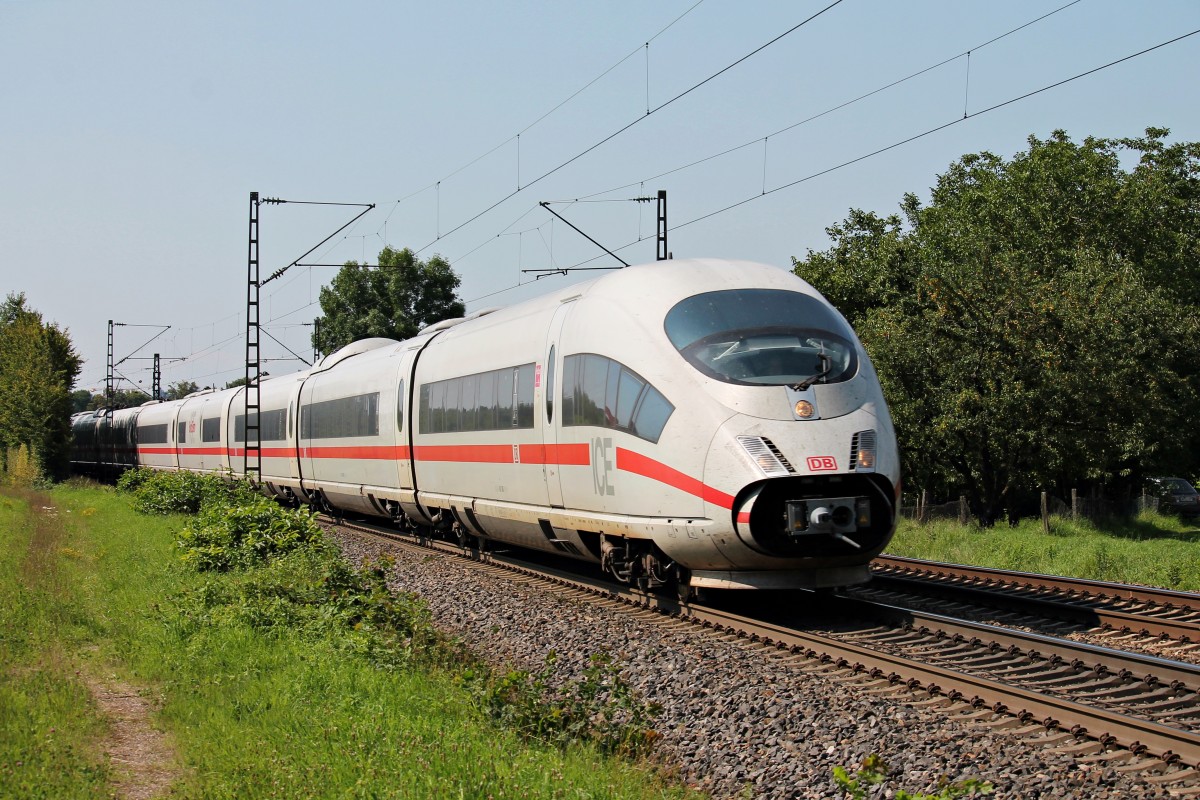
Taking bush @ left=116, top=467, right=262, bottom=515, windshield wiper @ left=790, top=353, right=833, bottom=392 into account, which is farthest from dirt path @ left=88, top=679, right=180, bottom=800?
bush @ left=116, top=467, right=262, bottom=515

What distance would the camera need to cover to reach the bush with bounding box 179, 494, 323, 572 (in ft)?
47.9

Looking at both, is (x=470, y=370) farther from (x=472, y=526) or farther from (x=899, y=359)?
(x=899, y=359)

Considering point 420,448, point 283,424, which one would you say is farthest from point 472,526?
point 283,424

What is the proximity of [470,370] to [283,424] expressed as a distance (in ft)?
45.1

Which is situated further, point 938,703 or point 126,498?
point 126,498

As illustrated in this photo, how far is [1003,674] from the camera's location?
27.3 feet

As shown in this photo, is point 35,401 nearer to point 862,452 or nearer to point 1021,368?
point 1021,368

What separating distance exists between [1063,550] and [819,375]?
844 cm

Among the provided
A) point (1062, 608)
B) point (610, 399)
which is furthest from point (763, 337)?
point (1062, 608)

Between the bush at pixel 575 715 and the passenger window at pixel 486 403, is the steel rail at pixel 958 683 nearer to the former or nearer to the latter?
the bush at pixel 575 715

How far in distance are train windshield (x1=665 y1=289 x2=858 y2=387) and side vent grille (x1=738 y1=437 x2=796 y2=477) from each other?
639 mm

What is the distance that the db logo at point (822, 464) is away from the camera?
9898 mm

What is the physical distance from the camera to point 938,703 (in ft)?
24.8

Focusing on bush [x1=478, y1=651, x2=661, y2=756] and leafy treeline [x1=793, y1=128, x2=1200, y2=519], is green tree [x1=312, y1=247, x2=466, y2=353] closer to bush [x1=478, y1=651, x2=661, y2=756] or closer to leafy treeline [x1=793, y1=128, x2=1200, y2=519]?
leafy treeline [x1=793, y1=128, x2=1200, y2=519]
